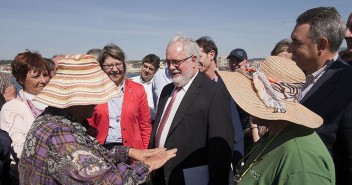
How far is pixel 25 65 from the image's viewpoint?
3.55 metres

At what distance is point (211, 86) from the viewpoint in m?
3.12

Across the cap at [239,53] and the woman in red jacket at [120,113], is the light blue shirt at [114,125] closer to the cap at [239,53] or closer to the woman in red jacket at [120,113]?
the woman in red jacket at [120,113]

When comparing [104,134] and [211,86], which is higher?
[211,86]

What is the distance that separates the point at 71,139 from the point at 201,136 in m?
1.40

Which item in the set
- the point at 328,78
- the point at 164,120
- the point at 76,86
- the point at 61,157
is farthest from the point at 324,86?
the point at 61,157

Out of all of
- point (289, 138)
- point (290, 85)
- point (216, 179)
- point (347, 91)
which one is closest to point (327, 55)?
point (347, 91)

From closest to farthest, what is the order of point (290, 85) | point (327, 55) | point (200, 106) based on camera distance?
point (290, 85) < point (327, 55) < point (200, 106)

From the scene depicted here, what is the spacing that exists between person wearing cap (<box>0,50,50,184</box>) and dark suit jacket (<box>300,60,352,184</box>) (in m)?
2.77

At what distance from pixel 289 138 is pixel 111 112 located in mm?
2558

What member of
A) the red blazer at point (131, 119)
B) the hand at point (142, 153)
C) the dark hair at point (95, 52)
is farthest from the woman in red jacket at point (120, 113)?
the hand at point (142, 153)

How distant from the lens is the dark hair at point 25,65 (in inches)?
139

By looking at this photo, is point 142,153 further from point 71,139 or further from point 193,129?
point 71,139

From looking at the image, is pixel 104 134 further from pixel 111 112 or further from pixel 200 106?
pixel 200 106

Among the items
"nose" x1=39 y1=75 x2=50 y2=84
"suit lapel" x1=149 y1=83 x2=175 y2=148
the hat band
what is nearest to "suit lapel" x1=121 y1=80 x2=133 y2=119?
"suit lapel" x1=149 y1=83 x2=175 y2=148
